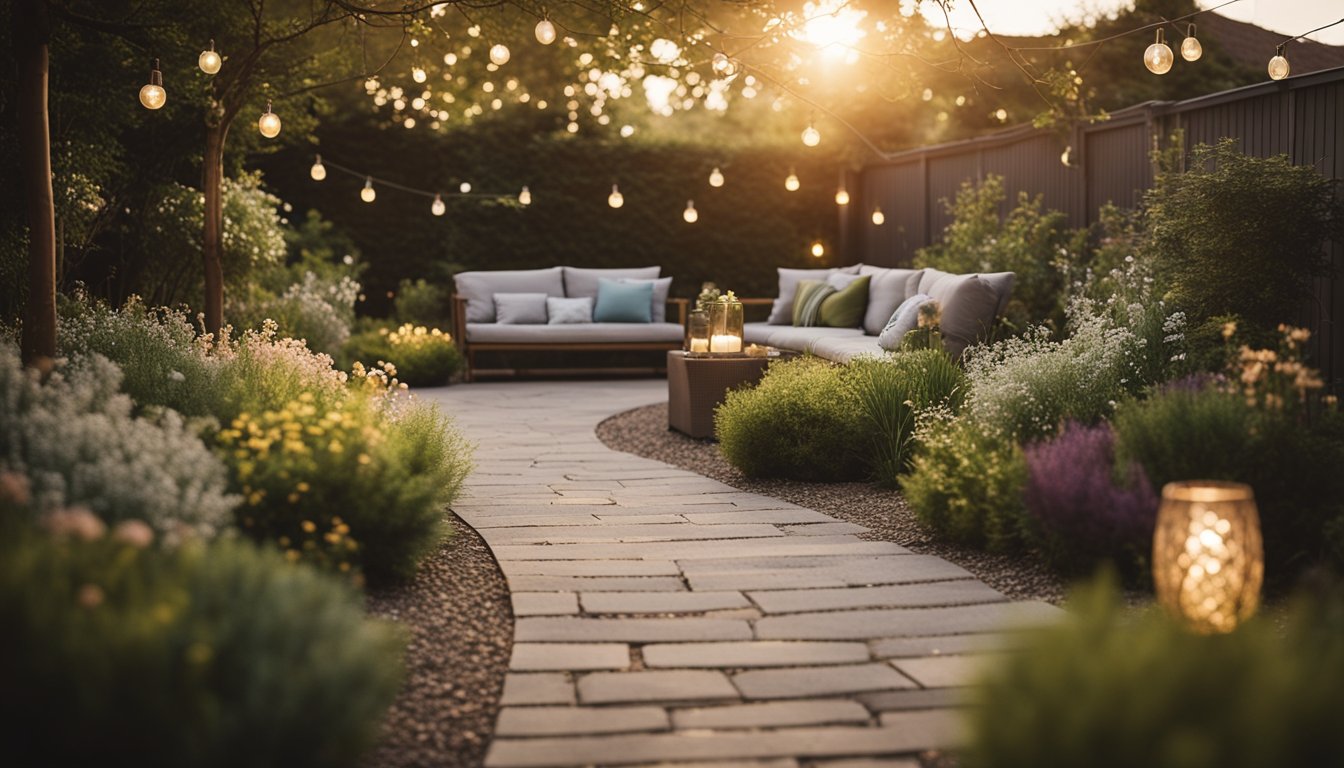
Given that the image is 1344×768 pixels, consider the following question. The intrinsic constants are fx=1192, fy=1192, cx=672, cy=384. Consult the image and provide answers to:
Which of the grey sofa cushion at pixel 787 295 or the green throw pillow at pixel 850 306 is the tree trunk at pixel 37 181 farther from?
the grey sofa cushion at pixel 787 295

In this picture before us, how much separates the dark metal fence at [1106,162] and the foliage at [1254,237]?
440 millimetres

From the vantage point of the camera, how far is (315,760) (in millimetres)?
1879

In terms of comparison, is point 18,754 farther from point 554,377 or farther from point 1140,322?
point 554,377

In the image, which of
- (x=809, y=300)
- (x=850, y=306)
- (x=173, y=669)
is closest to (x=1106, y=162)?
(x=850, y=306)

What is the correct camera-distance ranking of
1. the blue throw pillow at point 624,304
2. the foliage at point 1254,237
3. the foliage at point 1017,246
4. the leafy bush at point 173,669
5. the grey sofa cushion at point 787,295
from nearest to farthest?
the leafy bush at point 173,669
the foliage at point 1254,237
the foliage at point 1017,246
the grey sofa cushion at point 787,295
the blue throw pillow at point 624,304

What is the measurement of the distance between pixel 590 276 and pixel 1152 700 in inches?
423

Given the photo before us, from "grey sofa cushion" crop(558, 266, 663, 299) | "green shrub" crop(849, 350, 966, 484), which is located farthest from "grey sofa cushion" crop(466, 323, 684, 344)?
"green shrub" crop(849, 350, 966, 484)

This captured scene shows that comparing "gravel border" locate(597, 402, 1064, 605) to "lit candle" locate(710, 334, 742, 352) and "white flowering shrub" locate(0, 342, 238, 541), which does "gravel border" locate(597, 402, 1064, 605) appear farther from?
"white flowering shrub" locate(0, 342, 238, 541)

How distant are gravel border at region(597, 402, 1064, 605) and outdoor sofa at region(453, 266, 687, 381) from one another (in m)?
2.80

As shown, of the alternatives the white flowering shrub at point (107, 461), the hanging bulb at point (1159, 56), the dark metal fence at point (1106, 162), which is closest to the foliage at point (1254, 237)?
the dark metal fence at point (1106, 162)

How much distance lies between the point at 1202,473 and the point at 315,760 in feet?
9.25

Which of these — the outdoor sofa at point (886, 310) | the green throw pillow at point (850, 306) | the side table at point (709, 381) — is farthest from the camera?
the green throw pillow at point (850, 306)

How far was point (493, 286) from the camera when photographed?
467 inches

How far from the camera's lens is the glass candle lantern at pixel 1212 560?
8.46ft
